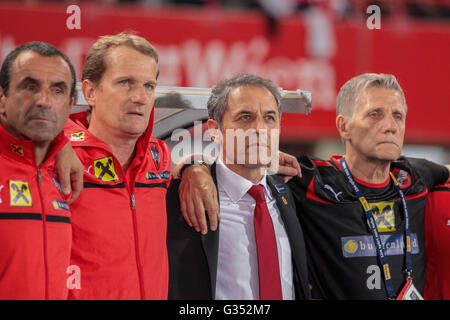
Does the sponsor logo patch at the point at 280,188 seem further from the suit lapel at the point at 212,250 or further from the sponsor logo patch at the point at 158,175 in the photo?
the sponsor logo patch at the point at 158,175

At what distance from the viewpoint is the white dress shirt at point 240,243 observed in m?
2.11

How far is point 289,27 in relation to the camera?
23.9 ft

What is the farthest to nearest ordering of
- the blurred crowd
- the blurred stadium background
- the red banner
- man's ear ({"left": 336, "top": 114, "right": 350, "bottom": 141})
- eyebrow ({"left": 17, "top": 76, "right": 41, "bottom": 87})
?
1. the blurred crowd
2. the blurred stadium background
3. the red banner
4. man's ear ({"left": 336, "top": 114, "right": 350, "bottom": 141})
5. eyebrow ({"left": 17, "top": 76, "right": 41, "bottom": 87})

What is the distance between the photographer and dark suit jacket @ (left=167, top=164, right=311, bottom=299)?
2.07 m

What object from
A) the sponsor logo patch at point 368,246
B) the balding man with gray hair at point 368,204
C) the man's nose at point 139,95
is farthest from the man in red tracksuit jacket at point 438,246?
the man's nose at point 139,95

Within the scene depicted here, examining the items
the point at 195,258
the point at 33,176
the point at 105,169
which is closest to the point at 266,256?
the point at 195,258

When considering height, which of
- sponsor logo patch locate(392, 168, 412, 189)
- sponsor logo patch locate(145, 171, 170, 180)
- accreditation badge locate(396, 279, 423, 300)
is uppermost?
sponsor logo patch locate(392, 168, 412, 189)

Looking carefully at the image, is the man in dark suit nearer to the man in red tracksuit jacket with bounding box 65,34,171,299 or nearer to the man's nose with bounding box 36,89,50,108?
the man in red tracksuit jacket with bounding box 65,34,171,299

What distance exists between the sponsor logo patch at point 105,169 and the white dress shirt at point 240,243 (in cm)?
48

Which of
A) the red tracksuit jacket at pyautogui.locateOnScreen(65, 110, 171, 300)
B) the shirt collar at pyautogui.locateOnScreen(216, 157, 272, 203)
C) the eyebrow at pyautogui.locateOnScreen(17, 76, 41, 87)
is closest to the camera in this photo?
the eyebrow at pyautogui.locateOnScreen(17, 76, 41, 87)

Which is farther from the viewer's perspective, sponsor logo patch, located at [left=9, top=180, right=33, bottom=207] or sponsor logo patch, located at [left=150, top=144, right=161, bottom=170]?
sponsor logo patch, located at [left=150, top=144, right=161, bottom=170]

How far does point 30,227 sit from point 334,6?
21.7 ft

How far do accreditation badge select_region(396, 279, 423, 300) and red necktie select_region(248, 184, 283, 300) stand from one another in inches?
21.3

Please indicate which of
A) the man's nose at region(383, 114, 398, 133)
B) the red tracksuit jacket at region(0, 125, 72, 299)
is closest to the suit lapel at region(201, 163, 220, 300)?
the red tracksuit jacket at region(0, 125, 72, 299)
